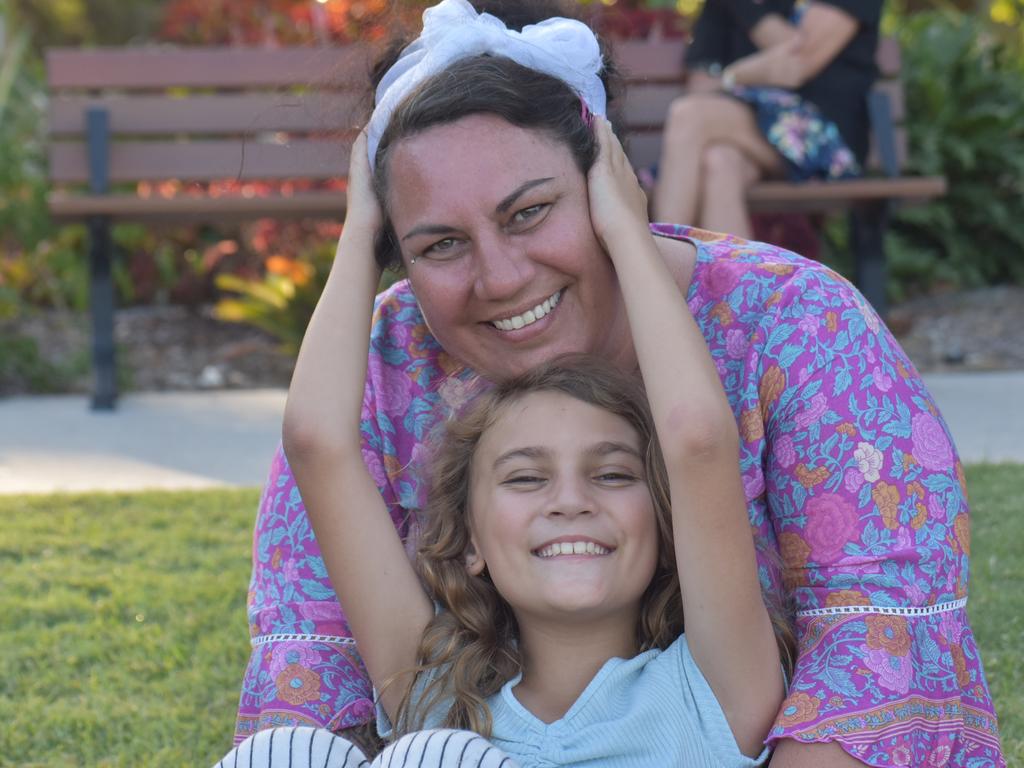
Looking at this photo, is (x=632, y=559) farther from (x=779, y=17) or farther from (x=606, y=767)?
(x=779, y=17)

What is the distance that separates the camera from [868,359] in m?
2.23

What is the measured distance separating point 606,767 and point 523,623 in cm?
30

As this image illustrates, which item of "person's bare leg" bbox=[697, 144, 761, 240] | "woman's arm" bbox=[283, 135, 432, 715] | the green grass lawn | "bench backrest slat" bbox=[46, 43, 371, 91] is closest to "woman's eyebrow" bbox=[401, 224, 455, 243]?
"woman's arm" bbox=[283, 135, 432, 715]

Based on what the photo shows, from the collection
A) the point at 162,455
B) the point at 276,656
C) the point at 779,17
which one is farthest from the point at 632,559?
the point at 779,17

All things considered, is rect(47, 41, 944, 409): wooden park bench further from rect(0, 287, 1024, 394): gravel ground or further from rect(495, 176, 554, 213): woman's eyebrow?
rect(495, 176, 554, 213): woman's eyebrow

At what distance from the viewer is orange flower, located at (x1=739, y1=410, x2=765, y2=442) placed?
7.50ft

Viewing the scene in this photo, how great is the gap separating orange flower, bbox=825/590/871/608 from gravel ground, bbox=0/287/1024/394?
4.04 m

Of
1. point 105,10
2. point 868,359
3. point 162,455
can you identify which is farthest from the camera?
point 105,10

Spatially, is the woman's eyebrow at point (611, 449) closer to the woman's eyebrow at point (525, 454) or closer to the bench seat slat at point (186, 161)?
the woman's eyebrow at point (525, 454)

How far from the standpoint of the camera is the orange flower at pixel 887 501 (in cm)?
212

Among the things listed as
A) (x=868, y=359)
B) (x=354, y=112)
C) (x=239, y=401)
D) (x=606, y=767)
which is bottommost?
(x=239, y=401)

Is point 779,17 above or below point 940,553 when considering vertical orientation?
above

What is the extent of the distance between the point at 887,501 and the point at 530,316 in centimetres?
60

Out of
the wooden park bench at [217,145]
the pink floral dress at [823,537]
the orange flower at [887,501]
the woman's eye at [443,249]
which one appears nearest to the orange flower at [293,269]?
the wooden park bench at [217,145]
